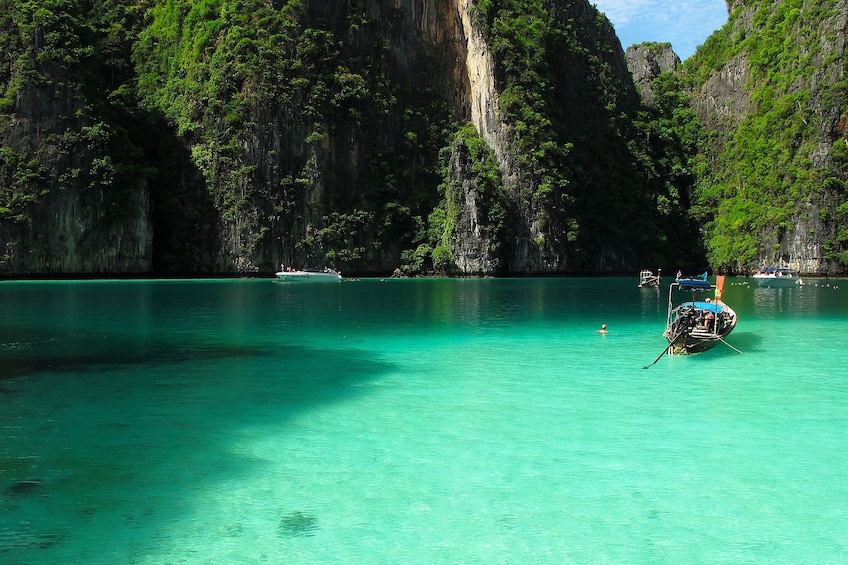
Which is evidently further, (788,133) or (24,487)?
(788,133)

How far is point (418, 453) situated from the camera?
1152 centimetres

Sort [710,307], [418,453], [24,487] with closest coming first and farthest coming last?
[24,487] < [418,453] < [710,307]

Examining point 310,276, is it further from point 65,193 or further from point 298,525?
point 298,525

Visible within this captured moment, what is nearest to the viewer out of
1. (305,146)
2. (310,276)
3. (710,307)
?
(710,307)

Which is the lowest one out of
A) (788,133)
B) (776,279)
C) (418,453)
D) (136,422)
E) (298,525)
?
(298,525)

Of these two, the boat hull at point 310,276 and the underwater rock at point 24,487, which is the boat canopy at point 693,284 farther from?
the underwater rock at point 24,487

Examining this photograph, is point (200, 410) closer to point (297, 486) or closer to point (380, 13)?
point (297, 486)

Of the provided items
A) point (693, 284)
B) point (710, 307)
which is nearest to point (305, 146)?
point (693, 284)

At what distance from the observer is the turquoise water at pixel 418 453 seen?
821 centimetres

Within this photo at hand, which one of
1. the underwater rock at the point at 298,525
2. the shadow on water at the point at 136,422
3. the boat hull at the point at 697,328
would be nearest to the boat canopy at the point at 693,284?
the boat hull at the point at 697,328

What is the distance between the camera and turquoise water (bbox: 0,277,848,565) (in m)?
8.21

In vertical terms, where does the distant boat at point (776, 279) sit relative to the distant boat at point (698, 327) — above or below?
above

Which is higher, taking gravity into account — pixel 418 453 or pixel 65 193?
pixel 65 193

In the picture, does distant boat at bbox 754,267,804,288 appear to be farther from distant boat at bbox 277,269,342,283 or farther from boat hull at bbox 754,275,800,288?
distant boat at bbox 277,269,342,283
